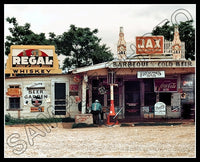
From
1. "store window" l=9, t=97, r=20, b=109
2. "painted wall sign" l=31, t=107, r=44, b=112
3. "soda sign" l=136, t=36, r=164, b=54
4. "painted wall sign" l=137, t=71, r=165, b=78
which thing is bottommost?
"painted wall sign" l=31, t=107, r=44, b=112

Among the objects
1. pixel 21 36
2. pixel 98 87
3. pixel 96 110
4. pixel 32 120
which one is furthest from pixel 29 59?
pixel 21 36

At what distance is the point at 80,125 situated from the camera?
60.5ft

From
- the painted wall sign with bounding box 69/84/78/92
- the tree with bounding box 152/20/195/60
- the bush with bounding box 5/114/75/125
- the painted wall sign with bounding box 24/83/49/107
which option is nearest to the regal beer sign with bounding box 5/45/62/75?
the painted wall sign with bounding box 24/83/49/107

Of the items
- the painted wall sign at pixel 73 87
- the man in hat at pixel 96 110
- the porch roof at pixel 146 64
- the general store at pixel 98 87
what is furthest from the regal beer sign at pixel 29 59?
the man in hat at pixel 96 110

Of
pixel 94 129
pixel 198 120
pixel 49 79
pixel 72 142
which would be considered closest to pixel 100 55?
pixel 49 79

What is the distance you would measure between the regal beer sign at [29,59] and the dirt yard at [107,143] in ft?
14.9

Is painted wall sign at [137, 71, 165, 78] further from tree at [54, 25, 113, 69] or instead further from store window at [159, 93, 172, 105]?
tree at [54, 25, 113, 69]

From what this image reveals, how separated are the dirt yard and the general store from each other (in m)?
3.93

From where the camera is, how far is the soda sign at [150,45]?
1903cm

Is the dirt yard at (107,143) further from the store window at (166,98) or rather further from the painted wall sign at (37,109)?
the store window at (166,98)

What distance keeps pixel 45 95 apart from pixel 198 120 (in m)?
13.3

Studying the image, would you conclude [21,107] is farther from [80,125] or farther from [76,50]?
[76,50]

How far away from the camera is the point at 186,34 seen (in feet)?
115

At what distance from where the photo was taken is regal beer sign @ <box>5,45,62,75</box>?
809 inches
